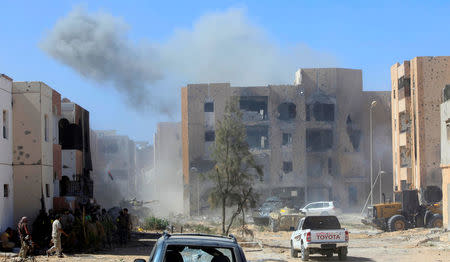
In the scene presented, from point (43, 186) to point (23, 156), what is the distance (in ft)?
5.92

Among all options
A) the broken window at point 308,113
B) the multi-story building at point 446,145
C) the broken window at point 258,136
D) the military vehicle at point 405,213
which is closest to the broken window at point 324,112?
the broken window at point 308,113

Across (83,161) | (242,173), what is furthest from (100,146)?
(242,173)

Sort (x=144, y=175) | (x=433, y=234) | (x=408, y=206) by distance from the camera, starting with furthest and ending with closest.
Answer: (x=144, y=175) → (x=408, y=206) → (x=433, y=234)

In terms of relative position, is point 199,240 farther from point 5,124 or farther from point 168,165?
point 168,165

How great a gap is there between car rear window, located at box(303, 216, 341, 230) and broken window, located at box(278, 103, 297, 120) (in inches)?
1793

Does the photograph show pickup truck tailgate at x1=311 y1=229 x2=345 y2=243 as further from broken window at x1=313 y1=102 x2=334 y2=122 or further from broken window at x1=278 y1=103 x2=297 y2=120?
broken window at x1=313 y1=102 x2=334 y2=122

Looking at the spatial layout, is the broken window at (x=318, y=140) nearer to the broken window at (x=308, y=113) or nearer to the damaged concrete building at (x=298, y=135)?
the damaged concrete building at (x=298, y=135)

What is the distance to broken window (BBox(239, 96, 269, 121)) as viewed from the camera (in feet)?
226

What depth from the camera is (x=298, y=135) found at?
227 ft

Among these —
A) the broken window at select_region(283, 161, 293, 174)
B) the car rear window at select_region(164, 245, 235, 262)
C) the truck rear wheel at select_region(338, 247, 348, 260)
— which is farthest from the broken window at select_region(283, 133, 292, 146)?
the car rear window at select_region(164, 245, 235, 262)

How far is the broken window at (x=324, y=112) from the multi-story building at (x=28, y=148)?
43.2 meters

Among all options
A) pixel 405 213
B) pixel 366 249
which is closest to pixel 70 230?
pixel 366 249

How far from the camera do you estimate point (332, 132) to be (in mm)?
70188

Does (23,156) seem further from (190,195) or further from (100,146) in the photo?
(100,146)
